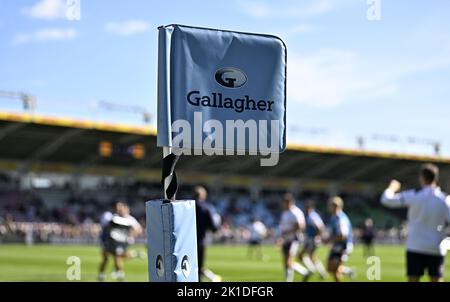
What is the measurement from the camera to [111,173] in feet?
189

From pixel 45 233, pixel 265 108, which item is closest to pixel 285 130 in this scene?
pixel 265 108

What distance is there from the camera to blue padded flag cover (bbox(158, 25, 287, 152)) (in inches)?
243

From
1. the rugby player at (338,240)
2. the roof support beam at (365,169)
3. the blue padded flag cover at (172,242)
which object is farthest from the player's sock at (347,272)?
the roof support beam at (365,169)

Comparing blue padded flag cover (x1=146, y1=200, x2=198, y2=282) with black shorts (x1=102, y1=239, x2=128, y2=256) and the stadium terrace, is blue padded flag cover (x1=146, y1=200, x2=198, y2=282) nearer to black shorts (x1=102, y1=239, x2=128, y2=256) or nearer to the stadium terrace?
the stadium terrace

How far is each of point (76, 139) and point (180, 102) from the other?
45481 millimetres

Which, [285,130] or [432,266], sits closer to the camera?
[285,130]

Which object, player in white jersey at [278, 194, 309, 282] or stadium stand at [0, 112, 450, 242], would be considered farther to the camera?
stadium stand at [0, 112, 450, 242]

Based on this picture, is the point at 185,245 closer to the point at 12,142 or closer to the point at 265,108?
the point at 265,108

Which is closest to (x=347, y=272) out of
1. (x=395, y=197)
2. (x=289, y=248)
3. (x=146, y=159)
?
(x=289, y=248)

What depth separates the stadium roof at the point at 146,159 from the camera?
4809 centimetres

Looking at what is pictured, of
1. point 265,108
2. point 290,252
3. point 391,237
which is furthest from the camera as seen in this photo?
point 391,237

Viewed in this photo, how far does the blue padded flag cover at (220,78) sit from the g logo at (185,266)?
96 centimetres

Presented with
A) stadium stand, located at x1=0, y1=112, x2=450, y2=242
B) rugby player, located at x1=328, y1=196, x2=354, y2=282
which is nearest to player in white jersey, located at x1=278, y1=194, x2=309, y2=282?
rugby player, located at x1=328, y1=196, x2=354, y2=282
